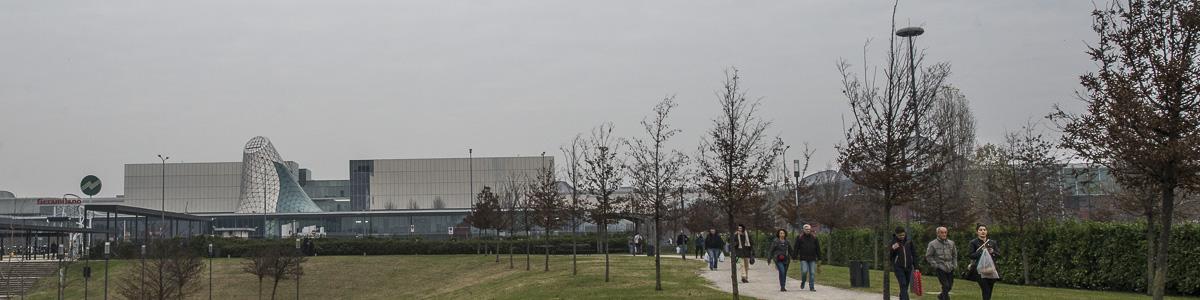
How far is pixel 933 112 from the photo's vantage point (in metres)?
40.5

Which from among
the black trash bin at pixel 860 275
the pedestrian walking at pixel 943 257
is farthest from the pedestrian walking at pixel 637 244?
the pedestrian walking at pixel 943 257

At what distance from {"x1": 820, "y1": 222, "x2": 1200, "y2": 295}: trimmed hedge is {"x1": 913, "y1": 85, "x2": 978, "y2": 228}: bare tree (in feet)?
3.23

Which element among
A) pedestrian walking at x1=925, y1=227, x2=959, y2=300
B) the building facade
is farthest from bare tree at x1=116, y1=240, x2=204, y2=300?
the building facade

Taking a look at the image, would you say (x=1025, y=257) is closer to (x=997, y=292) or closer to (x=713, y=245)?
(x=997, y=292)

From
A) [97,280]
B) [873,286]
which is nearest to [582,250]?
[97,280]

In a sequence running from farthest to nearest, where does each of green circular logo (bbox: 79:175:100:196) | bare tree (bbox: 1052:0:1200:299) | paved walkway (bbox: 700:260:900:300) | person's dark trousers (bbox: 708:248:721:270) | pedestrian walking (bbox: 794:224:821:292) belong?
green circular logo (bbox: 79:175:100:196) < person's dark trousers (bbox: 708:248:721:270) < pedestrian walking (bbox: 794:224:821:292) < paved walkway (bbox: 700:260:900:300) < bare tree (bbox: 1052:0:1200:299)

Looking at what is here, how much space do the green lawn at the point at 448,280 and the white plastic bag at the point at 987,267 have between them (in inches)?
220

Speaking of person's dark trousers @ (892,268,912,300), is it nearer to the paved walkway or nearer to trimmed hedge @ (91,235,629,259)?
the paved walkway

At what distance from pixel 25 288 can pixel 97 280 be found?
18.5ft

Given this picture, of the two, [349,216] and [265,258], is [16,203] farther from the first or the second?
[265,258]

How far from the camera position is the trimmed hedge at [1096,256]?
2195cm

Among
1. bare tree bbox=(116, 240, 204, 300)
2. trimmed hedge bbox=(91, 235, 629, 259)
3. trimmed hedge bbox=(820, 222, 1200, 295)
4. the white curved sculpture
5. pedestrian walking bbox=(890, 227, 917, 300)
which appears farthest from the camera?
the white curved sculpture

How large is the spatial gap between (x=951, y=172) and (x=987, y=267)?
899 inches

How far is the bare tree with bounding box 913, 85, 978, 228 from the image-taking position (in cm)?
2841
